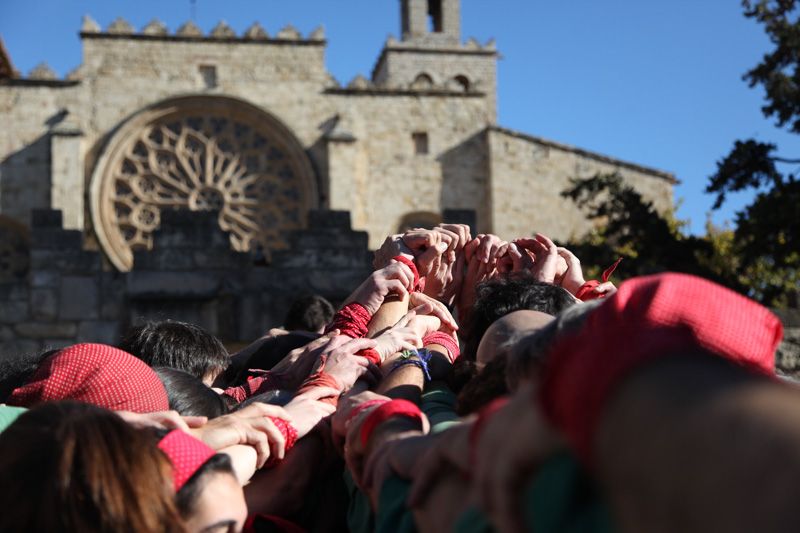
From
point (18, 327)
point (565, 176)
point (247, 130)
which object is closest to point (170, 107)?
Answer: point (247, 130)

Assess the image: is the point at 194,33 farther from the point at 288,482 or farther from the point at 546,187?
the point at 288,482

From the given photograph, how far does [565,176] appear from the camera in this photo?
2366 cm

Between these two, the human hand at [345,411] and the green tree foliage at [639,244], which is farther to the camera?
the green tree foliage at [639,244]

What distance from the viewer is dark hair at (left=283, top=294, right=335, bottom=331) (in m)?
5.78

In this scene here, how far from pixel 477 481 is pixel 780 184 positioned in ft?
41.8

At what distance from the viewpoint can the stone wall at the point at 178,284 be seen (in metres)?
9.55

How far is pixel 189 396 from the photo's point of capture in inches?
109

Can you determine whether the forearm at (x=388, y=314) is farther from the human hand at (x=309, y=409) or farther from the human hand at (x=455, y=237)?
the human hand at (x=309, y=409)

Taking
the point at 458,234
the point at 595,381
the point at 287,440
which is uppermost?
the point at 458,234

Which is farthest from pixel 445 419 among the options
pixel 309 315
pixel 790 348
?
pixel 790 348

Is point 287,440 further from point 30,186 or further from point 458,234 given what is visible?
point 30,186

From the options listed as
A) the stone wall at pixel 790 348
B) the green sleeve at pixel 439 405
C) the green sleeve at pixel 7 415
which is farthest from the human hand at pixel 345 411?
the stone wall at pixel 790 348

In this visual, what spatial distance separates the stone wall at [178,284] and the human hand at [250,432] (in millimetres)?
6962

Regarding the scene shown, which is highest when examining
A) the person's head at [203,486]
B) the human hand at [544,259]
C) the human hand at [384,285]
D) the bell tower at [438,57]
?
the bell tower at [438,57]
